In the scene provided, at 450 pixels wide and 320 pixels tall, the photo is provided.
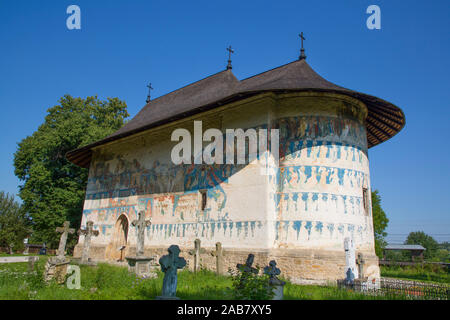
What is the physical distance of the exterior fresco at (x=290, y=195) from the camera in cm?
1050

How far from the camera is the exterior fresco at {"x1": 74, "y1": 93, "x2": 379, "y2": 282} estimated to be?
10500 mm

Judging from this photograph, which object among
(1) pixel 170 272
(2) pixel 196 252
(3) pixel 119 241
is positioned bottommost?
(1) pixel 170 272

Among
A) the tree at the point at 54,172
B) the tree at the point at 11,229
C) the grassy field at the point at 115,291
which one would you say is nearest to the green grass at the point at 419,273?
the grassy field at the point at 115,291

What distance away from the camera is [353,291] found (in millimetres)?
8328

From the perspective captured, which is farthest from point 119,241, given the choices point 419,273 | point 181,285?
point 419,273

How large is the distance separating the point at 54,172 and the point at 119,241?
33.1 feet

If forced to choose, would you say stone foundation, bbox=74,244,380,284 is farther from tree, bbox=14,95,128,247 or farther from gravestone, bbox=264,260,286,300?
tree, bbox=14,95,128,247

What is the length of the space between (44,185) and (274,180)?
709 inches

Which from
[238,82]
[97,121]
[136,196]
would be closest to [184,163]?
[136,196]

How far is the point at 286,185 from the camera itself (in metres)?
10.9

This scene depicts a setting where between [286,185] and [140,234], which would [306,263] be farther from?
[140,234]

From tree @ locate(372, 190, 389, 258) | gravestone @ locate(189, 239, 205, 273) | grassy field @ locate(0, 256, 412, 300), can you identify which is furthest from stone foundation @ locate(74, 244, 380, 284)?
tree @ locate(372, 190, 389, 258)

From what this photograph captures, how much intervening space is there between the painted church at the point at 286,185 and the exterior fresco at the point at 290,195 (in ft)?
0.11
